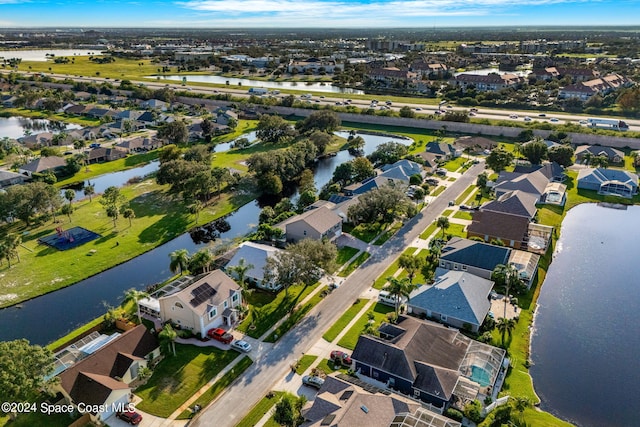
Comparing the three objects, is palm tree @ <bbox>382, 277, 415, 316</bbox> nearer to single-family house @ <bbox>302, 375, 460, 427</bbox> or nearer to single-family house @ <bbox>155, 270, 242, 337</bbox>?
single-family house @ <bbox>302, 375, 460, 427</bbox>

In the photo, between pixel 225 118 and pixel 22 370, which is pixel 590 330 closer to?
pixel 22 370

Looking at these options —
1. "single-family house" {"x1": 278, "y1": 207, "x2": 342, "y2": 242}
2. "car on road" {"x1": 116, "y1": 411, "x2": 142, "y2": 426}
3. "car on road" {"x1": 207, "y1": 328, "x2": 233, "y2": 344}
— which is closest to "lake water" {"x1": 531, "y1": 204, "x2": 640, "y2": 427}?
"single-family house" {"x1": 278, "y1": 207, "x2": 342, "y2": 242}

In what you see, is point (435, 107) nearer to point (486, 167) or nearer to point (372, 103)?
point (372, 103)

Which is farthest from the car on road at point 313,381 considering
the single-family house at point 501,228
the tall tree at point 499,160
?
the tall tree at point 499,160

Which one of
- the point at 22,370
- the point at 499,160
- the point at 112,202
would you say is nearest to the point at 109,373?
the point at 22,370

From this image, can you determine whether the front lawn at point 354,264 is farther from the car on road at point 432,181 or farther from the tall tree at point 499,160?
the tall tree at point 499,160
